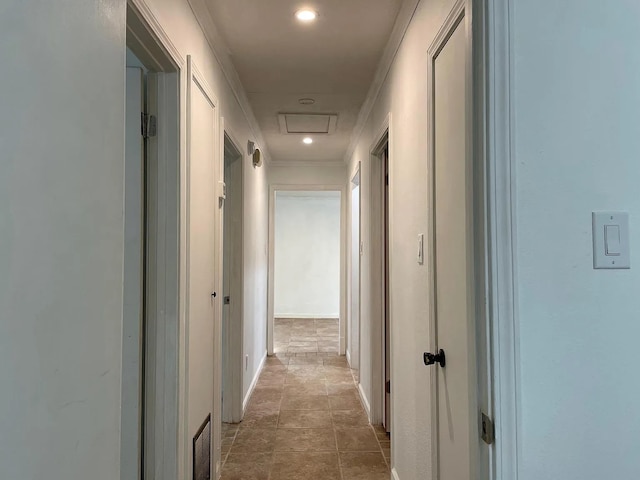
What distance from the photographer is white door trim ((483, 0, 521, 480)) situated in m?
0.82

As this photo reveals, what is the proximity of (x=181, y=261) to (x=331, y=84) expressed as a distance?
1767 mm

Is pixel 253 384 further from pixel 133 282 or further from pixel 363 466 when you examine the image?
pixel 133 282

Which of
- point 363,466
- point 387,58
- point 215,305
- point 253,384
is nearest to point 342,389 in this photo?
point 253,384

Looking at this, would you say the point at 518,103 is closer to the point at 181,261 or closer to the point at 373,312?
the point at 181,261

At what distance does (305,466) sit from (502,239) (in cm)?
218

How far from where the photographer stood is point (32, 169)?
0.67 metres

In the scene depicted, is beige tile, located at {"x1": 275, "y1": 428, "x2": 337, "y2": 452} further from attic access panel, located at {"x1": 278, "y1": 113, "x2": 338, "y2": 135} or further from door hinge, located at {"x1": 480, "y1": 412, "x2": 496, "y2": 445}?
attic access panel, located at {"x1": 278, "y1": 113, "x2": 338, "y2": 135}

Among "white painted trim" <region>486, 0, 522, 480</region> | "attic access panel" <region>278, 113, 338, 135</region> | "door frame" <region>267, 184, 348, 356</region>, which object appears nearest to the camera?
"white painted trim" <region>486, 0, 522, 480</region>

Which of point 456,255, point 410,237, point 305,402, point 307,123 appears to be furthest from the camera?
point 307,123

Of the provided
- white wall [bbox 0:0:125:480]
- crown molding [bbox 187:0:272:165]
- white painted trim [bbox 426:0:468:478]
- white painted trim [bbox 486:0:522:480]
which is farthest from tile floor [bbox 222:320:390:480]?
crown molding [bbox 187:0:272:165]

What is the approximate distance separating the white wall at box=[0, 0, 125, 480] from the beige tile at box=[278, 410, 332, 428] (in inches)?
88.8

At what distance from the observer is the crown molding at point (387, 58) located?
1843 millimetres

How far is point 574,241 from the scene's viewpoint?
2.80 feet

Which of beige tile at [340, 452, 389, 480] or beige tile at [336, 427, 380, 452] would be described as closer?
beige tile at [340, 452, 389, 480]
